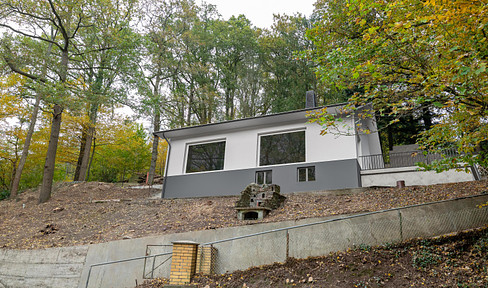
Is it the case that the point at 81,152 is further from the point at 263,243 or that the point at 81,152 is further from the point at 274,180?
the point at 263,243

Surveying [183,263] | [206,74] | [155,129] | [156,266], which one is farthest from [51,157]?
[206,74]

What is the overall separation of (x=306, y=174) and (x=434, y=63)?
699 cm

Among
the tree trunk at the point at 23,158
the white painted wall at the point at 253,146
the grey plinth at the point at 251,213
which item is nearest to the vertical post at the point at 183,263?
the grey plinth at the point at 251,213

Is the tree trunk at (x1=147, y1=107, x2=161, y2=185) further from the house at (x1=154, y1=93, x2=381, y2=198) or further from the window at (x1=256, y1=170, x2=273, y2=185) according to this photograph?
the window at (x1=256, y1=170, x2=273, y2=185)

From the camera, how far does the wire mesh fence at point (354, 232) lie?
5.67 metres

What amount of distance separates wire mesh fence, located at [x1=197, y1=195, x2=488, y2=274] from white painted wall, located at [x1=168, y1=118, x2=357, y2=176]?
16.3 feet

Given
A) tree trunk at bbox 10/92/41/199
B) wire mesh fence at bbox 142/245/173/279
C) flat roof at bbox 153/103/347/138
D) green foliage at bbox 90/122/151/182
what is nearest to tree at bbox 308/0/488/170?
flat roof at bbox 153/103/347/138

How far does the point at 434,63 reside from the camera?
496 centimetres

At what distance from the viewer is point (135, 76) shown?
15062 millimetres

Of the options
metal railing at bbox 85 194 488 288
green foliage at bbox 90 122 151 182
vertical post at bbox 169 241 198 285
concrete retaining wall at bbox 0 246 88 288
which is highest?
green foliage at bbox 90 122 151 182

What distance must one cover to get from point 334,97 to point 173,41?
11.7 metres

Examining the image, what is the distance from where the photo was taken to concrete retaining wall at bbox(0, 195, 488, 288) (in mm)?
5719

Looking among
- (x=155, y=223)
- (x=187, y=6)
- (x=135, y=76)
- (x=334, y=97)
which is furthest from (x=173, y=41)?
(x=155, y=223)

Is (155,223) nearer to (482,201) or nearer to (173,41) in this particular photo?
(482,201)
